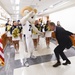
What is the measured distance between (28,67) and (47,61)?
2.42ft

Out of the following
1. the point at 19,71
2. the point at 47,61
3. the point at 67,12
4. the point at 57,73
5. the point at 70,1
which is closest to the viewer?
the point at 57,73

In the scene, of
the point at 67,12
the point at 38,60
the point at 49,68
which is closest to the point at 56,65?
the point at 49,68

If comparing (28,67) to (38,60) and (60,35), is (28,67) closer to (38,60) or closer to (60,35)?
(38,60)

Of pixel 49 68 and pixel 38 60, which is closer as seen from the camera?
pixel 49 68

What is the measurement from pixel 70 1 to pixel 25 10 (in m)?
3.44

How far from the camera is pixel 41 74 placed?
2869mm

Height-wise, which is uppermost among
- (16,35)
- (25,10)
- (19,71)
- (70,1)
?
(70,1)

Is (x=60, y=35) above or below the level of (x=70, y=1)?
below

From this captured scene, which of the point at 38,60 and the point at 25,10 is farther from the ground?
the point at 25,10

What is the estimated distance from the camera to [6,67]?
11.1 feet

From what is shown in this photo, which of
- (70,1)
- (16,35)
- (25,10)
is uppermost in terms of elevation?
(70,1)

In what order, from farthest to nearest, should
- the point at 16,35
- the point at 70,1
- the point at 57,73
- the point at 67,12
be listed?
the point at 67,12 < the point at 70,1 < the point at 16,35 < the point at 57,73

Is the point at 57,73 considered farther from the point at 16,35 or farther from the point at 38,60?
the point at 16,35

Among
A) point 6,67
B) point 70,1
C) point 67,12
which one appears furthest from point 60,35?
point 67,12
